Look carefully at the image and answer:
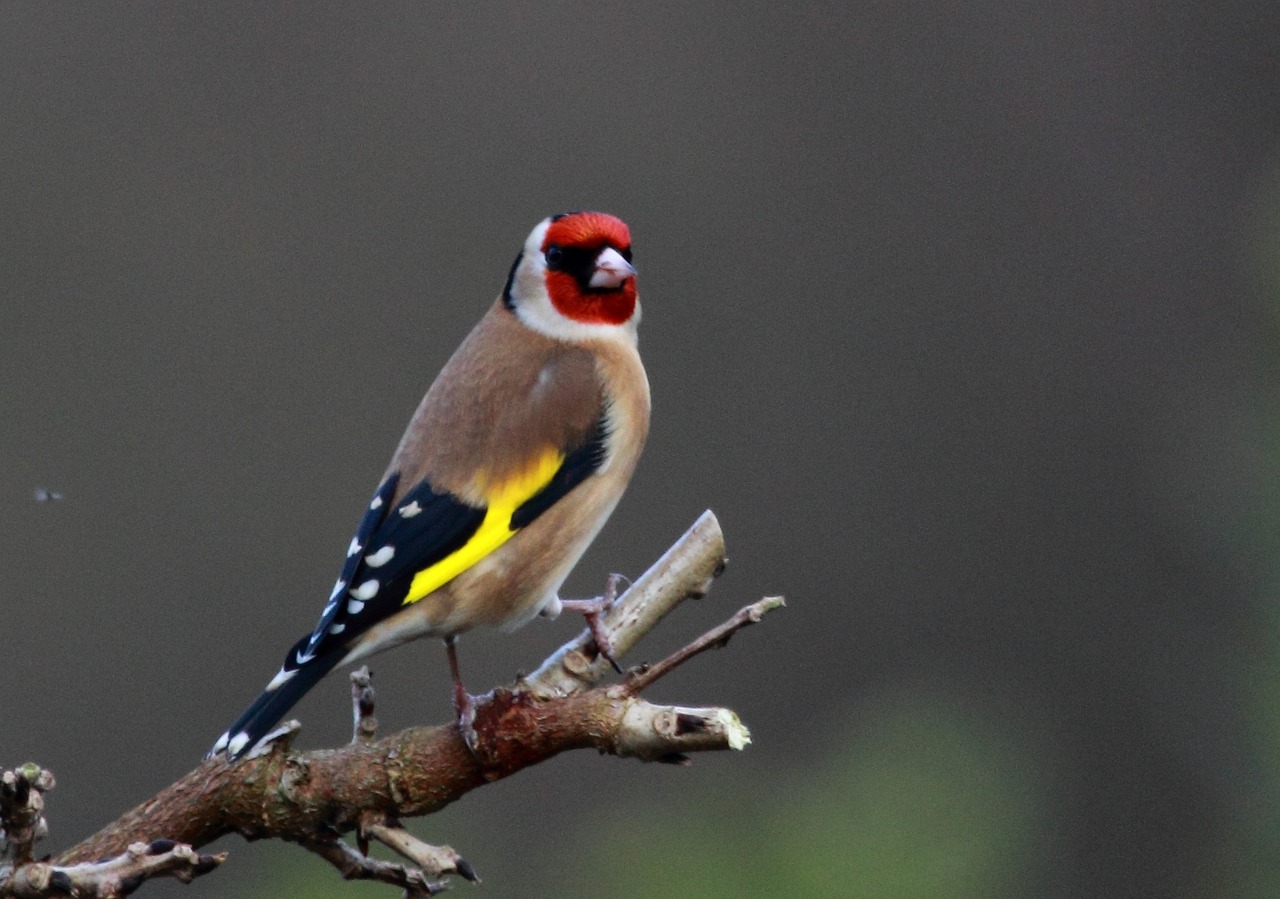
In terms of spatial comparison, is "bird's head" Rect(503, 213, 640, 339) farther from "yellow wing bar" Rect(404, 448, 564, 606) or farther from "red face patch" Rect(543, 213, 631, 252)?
"yellow wing bar" Rect(404, 448, 564, 606)

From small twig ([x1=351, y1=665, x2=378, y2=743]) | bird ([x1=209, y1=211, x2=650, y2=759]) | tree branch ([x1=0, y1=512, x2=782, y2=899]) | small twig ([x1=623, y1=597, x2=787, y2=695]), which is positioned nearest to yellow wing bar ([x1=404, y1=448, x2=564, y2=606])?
bird ([x1=209, y1=211, x2=650, y2=759])

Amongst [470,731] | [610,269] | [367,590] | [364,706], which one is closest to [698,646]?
[470,731]

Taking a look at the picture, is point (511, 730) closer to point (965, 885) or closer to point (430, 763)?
point (430, 763)

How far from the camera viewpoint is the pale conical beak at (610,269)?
269 cm

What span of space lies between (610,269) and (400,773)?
1138 mm

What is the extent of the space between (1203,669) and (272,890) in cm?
179

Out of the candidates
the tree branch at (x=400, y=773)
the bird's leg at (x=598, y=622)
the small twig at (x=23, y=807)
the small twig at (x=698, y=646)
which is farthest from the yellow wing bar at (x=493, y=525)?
the small twig at (x=23, y=807)

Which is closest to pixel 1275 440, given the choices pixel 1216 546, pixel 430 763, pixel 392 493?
pixel 1216 546

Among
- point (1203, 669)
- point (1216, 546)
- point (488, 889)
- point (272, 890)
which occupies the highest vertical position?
point (1216, 546)

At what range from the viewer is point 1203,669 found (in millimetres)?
3033

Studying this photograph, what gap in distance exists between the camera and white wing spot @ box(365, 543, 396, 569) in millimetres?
2289

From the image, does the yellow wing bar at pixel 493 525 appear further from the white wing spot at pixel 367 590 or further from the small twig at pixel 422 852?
the small twig at pixel 422 852

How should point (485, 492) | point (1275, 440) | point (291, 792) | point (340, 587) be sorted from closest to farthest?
1. point (291, 792)
2. point (340, 587)
3. point (485, 492)
4. point (1275, 440)

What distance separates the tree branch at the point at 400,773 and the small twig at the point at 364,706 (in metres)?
0.02
